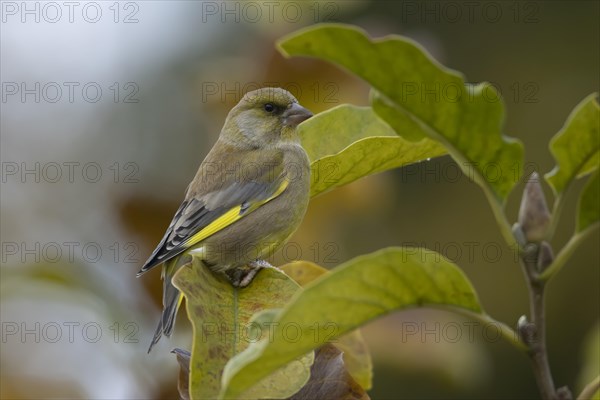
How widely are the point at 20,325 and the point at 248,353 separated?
7.66ft

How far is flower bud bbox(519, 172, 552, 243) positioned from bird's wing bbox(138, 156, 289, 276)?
1.90 m

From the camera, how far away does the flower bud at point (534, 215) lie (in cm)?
164

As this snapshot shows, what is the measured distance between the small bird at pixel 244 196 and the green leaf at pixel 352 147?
1.77 feet

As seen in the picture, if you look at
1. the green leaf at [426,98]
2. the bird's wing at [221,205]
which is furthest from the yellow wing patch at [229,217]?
the green leaf at [426,98]

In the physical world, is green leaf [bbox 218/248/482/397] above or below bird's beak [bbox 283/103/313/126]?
above

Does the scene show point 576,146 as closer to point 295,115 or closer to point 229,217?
point 229,217

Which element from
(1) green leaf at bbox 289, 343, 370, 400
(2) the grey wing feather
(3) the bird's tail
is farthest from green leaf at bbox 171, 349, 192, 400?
(2) the grey wing feather

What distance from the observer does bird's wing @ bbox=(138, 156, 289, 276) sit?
11.4 feet

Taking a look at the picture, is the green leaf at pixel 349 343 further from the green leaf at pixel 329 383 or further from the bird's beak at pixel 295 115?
the bird's beak at pixel 295 115

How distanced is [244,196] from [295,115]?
52cm

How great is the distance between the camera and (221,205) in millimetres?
3789

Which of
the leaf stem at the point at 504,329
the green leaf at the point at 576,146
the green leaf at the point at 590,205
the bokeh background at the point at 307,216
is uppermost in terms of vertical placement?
the green leaf at the point at 576,146

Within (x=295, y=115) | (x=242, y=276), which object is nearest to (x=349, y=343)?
(x=242, y=276)

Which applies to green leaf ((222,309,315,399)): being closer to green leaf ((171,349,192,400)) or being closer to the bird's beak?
green leaf ((171,349,192,400))
